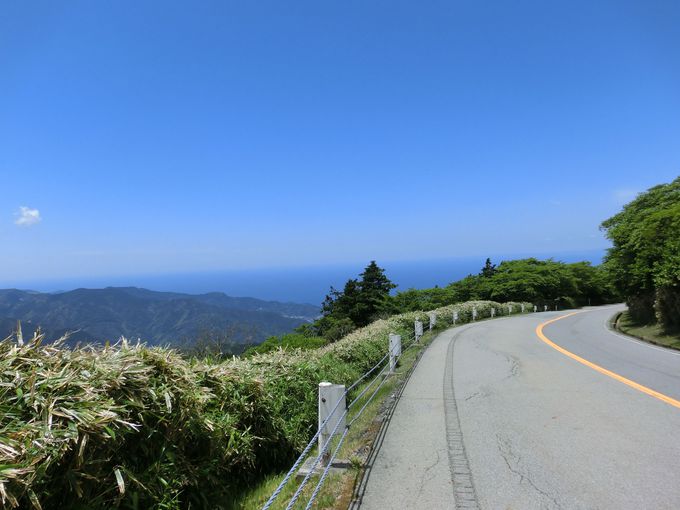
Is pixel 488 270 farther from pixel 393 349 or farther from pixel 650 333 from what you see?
pixel 393 349

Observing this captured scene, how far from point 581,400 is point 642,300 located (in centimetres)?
1746

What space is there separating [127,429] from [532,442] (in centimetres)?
449

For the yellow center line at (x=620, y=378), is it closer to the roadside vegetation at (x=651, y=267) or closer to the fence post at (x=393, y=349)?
the fence post at (x=393, y=349)

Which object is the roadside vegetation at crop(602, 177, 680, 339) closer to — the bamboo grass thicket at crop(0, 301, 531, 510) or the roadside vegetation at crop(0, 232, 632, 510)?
the roadside vegetation at crop(0, 232, 632, 510)

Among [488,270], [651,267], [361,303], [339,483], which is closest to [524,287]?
[488,270]

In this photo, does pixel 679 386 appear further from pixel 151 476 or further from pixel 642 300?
pixel 642 300

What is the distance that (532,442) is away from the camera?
5.17 metres

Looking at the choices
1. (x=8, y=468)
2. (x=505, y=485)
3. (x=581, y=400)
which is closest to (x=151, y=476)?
(x=8, y=468)

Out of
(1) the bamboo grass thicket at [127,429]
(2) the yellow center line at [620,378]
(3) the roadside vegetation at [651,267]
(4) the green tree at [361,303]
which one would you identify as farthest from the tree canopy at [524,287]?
(1) the bamboo grass thicket at [127,429]

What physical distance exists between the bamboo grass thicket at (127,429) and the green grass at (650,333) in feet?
46.9

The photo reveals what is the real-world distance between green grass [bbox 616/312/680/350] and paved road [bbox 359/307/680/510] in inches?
203

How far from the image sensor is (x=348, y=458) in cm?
474

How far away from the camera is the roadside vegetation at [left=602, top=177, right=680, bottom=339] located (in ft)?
49.8

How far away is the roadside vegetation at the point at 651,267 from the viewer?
49.8ft
